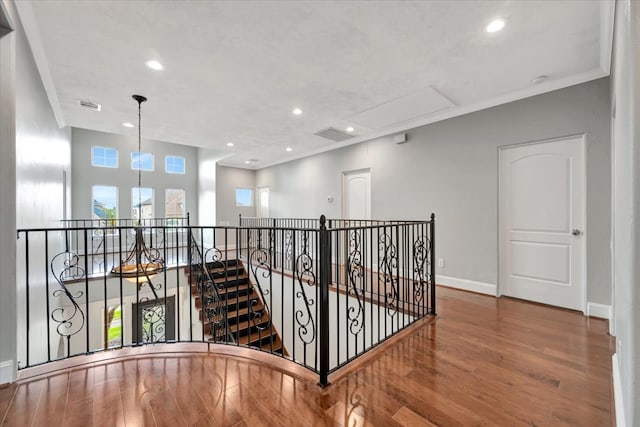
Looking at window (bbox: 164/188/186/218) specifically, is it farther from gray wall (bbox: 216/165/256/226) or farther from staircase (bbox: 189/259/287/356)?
staircase (bbox: 189/259/287/356)

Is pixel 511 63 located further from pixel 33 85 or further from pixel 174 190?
pixel 174 190

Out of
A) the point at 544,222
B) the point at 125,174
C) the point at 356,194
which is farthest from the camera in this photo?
the point at 125,174

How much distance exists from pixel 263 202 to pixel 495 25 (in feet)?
23.3

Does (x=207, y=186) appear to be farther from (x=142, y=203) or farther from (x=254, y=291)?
(x=254, y=291)

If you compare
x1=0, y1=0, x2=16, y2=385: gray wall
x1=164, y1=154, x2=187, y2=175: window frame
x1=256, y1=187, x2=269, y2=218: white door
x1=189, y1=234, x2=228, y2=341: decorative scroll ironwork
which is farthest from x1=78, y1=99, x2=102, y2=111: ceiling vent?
x1=164, y1=154, x2=187, y2=175: window frame

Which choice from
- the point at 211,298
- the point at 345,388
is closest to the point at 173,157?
the point at 211,298

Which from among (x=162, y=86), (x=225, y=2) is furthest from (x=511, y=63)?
(x=162, y=86)

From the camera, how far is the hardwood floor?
152 centimetres

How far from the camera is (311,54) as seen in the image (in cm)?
258

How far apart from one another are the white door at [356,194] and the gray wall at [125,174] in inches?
228

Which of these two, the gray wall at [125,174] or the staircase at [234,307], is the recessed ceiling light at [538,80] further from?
the gray wall at [125,174]

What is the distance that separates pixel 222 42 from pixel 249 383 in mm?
2791

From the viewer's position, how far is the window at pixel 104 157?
757cm

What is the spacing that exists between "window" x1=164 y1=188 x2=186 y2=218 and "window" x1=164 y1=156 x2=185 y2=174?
0.66 metres
